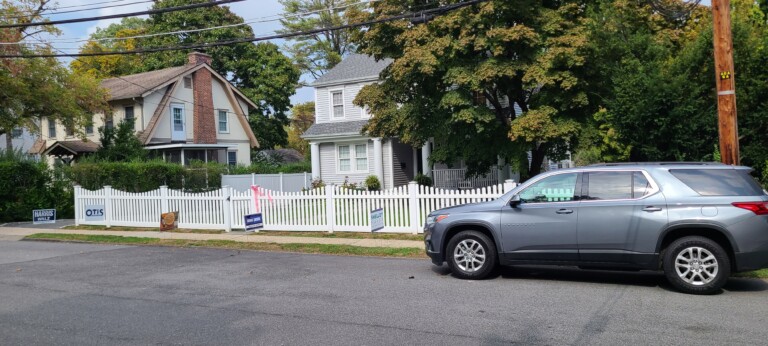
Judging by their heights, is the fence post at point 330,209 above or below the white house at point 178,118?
below

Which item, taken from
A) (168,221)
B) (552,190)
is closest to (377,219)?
(552,190)

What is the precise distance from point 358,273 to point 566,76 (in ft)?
28.5

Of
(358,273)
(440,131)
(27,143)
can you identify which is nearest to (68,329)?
(358,273)

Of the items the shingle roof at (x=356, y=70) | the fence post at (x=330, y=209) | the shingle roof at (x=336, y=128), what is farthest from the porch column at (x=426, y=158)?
the fence post at (x=330, y=209)

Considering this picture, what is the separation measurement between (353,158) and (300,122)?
41.6 meters

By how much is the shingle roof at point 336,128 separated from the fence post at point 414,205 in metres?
13.0

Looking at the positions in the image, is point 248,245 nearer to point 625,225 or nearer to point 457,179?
point 625,225

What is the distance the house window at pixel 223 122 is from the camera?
37103mm

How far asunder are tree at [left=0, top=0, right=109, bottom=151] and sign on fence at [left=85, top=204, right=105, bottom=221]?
7.95 metres

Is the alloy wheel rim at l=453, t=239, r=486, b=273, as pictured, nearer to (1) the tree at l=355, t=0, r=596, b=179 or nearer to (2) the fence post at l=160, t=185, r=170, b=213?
(1) the tree at l=355, t=0, r=596, b=179

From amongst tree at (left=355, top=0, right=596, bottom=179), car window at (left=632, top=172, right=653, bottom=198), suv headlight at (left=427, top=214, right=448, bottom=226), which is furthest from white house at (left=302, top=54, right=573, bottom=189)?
car window at (left=632, top=172, right=653, bottom=198)

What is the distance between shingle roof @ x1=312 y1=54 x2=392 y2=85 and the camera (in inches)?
1075

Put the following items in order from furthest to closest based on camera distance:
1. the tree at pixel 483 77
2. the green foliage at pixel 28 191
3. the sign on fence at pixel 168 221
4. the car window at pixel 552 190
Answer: the green foliage at pixel 28 191, the sign on fence at pixel 168 221, the tree at pixel 483 77, the car window at pixel 552 190

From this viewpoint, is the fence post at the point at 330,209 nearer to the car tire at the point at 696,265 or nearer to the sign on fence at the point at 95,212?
the sign on fence at the point at 95,212
